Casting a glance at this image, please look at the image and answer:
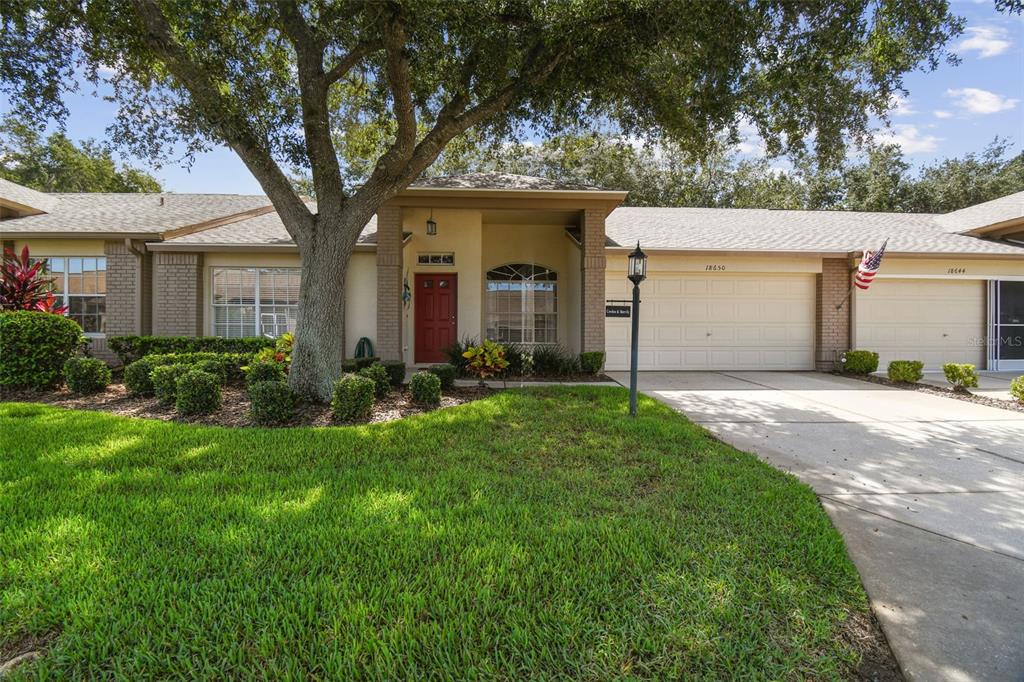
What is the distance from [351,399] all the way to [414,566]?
153 inches

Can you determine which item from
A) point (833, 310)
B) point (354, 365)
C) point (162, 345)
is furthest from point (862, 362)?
point (162, 345)

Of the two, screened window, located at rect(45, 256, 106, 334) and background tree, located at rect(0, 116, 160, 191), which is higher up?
background tree, located at rect(0, 116, 160, 191)

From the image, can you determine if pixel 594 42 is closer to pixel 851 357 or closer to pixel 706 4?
pixel 706 4

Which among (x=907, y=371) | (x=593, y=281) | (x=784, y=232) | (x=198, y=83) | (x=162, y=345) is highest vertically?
(x=198, y=83)

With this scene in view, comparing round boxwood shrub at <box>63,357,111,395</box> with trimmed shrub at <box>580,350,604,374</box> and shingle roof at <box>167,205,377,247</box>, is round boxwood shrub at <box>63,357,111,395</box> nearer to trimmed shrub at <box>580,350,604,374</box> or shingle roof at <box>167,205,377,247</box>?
shingle roof at <box>167,205,377,247</box>

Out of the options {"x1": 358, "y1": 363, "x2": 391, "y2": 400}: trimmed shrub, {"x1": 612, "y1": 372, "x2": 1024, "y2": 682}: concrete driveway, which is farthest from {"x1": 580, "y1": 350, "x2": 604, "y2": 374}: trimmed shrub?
{"x1": 358, "y1": 363, "x2": 391, "y2": 400}: trimmed shrub

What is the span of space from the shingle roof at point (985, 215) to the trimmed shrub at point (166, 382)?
18.7m

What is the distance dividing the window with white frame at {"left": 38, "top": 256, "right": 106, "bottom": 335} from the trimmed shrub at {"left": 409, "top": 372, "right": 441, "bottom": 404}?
9083mm

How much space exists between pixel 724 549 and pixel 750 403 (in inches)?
222

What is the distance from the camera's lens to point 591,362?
9828 millimetres

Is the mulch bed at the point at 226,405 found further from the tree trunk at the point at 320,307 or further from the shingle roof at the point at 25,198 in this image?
the shingle roof at the point at 25,198

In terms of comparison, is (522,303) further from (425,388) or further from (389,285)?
(425,388)

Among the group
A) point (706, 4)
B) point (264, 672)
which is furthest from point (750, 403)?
point (264, 672)

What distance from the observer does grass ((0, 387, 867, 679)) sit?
2.05m
